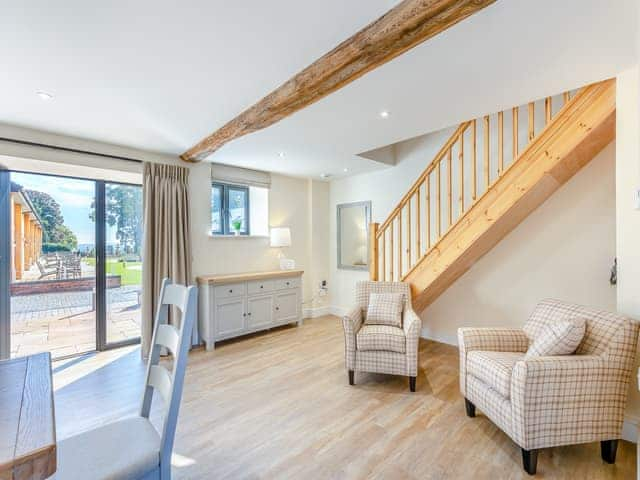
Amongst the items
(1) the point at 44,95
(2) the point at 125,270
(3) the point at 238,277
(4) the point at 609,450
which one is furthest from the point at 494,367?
(2) the point at 125,270

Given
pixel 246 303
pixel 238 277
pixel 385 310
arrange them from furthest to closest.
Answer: pixel 246 303
pixel 238 277
pixel 385 310

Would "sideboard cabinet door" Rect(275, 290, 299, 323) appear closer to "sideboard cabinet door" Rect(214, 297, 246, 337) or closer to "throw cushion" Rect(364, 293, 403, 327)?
"sideboard cabinet door" Rect(214, 297, 246, 337)

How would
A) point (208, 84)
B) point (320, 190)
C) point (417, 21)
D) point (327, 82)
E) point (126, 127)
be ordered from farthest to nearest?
point (320, 190) < point (126, 127) < point (208, 84) < point (327, 82) < point (417, 21)

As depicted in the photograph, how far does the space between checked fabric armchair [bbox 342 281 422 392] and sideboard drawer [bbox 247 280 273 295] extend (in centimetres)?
167

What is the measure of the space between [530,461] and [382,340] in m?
1.22

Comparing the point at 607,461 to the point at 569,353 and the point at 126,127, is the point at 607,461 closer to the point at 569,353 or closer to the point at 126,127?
the point at 569,353

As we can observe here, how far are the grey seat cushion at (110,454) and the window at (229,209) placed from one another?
3.23m

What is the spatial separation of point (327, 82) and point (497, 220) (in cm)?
187

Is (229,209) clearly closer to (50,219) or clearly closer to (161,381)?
(50,219)

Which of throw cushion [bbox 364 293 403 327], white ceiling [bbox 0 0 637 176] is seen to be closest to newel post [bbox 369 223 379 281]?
throw cushion [bbox 364 293 403 327]

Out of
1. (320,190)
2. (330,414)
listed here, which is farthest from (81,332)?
(320,190)

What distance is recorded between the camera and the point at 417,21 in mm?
1440

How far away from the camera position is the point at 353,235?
198 inches

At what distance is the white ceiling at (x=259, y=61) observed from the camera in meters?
1.47
